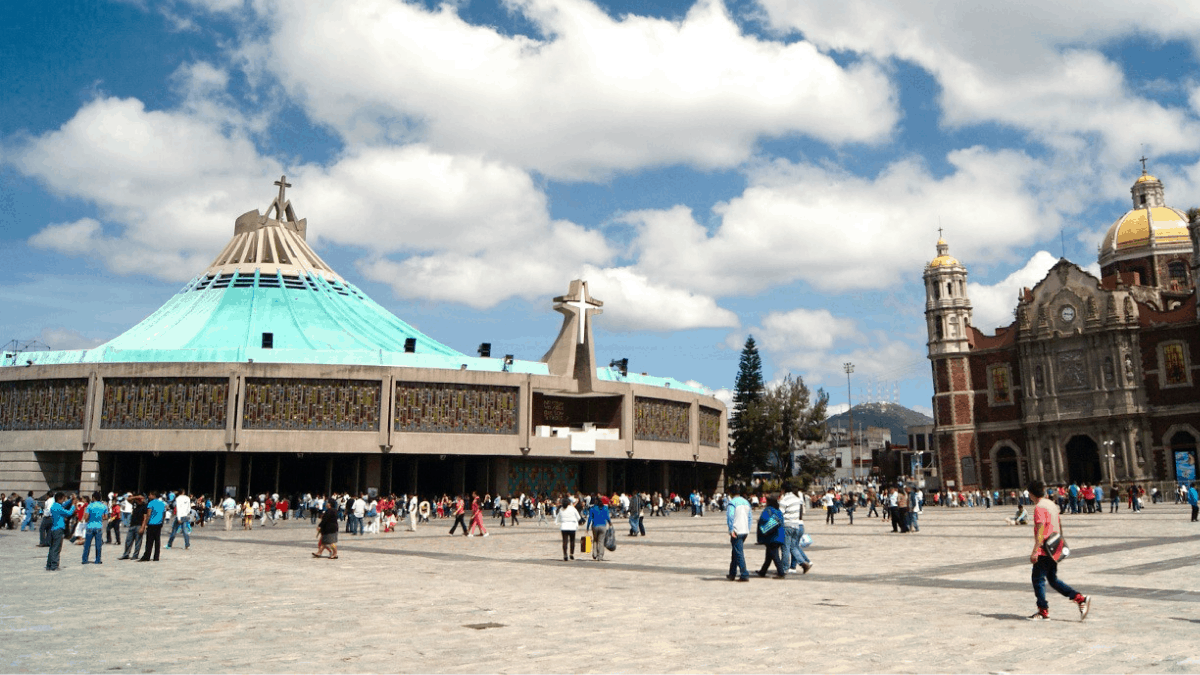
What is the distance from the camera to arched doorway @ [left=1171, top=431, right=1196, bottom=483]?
57237 mm

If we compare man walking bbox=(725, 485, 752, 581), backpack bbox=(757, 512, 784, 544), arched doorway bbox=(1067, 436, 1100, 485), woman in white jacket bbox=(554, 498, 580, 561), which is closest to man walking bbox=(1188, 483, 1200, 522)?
backpack bbox=(757, 512, 784, 544)

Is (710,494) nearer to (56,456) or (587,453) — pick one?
(587,453)

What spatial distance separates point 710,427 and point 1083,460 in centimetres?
2529

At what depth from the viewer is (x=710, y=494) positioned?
232 ft

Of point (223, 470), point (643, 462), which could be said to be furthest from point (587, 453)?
point (223, 470)

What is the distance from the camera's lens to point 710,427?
64812 mm

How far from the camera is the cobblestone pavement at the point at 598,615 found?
7559mm

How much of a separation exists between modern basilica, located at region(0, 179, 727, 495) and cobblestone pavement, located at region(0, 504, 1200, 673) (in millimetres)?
28299

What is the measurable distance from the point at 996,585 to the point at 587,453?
41133 mm

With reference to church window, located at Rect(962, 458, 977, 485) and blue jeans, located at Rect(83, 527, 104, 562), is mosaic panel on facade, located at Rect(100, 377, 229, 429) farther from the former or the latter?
church window, located at Rect(962, 458, 977, 485)

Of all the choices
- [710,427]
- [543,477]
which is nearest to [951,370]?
[710,427]

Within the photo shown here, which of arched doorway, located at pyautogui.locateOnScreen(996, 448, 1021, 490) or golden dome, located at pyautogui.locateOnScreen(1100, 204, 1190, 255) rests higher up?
golden dome, located at pyautogui.locateOnScreen(1100, 204, 1190, 255)

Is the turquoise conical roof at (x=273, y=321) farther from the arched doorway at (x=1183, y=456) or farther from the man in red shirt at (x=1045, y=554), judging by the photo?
A: the man in red shirt at (x=1045, y=554)

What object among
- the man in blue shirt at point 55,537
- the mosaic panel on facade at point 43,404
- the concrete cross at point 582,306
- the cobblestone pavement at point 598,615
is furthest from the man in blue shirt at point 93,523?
the concrete cross at point 582,306
